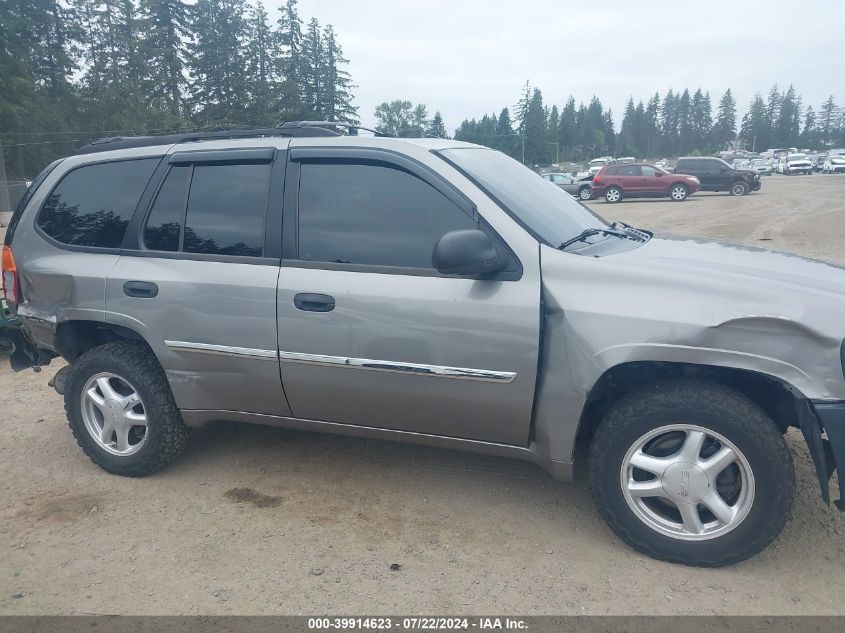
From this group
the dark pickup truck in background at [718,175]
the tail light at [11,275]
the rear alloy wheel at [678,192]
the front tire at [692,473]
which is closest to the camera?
the front tire at [692,473]

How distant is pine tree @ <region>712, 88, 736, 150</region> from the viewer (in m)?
124

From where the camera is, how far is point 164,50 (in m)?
49.7

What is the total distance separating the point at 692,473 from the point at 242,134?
3.04 meters

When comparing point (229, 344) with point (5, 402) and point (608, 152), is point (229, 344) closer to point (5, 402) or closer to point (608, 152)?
point (5, 402)

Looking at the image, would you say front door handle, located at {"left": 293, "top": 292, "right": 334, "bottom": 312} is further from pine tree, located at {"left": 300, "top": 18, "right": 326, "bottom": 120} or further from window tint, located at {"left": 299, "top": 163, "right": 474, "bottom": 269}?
pine tree, located at {"left": 300, "top": 18, "right": 326, "bottom": 120}

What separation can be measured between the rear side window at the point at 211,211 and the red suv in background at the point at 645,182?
2604cm

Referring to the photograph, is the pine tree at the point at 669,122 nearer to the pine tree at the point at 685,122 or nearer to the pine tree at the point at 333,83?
the pine tree at the point at 685,122

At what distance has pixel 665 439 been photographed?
2906 mm

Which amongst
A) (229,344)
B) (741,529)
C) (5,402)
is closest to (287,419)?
(229,344)

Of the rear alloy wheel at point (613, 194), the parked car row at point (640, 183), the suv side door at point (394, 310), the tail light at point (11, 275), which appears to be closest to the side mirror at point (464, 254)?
the suv side door at point (394, 310)

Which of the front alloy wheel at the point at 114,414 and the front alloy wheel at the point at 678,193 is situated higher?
the front alloy wheel at the point at 678,193

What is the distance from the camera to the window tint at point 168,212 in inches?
147

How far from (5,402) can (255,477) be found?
8.93 feet

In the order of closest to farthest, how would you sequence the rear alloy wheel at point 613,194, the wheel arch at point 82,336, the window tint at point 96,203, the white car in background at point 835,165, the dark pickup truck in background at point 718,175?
the window tint at point 96,203 → the wheel arch at point 82,336 → the rear alloy wheel at point 613,194 → the dark pickup truck in background at point 718,175 → the white car in background at point 835,165
